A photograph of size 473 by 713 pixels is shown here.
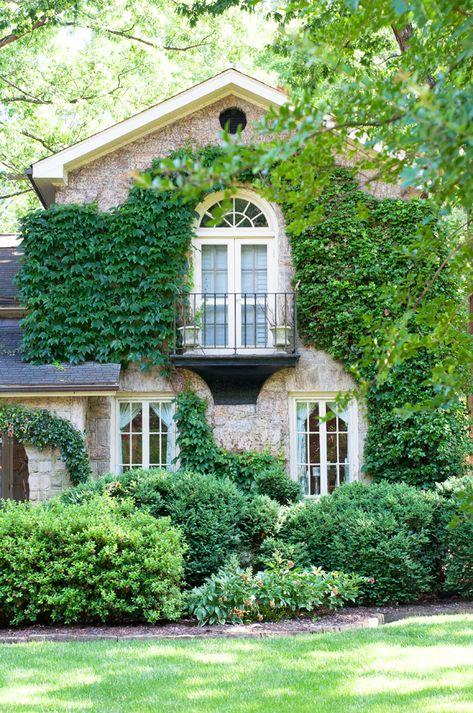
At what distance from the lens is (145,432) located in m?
14.3

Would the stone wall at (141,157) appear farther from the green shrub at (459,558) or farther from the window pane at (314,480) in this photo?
the green shrub at (459,558)

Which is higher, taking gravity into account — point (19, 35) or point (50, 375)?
point (19, 35)

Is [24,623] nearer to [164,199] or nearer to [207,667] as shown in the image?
[207,667]

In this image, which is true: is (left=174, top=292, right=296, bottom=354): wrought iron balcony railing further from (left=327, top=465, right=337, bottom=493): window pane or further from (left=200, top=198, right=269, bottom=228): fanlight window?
(left=327, top=465, right=337, bottom=493): window pane

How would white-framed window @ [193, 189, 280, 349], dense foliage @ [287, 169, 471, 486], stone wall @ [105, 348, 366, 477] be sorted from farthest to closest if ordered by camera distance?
white-framed window @ [193, 189, 280, 349] → stone wall @ [105, 348, 366, 477] → dense foliage @ [287, 169, 471, 486]

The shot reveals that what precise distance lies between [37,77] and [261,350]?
1409 centimetres

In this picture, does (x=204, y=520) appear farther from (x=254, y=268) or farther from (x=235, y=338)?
(x=254, y=268)

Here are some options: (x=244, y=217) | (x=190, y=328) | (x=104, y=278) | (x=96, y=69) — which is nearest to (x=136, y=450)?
(x=190, y=328)

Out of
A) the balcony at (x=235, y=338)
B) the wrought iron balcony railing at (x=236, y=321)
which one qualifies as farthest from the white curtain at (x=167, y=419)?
the wrought iron balcony railing at (x=236, y=321)

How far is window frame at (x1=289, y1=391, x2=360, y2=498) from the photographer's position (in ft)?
46.8

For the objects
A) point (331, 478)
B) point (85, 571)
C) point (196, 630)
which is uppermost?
point (331, 478)

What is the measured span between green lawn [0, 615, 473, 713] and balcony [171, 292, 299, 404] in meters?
5.95

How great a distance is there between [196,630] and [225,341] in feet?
19.9

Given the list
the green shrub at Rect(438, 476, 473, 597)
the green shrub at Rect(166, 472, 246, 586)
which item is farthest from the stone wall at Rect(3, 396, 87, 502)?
the green shrub at Rect(438, 476, 473, 597)
